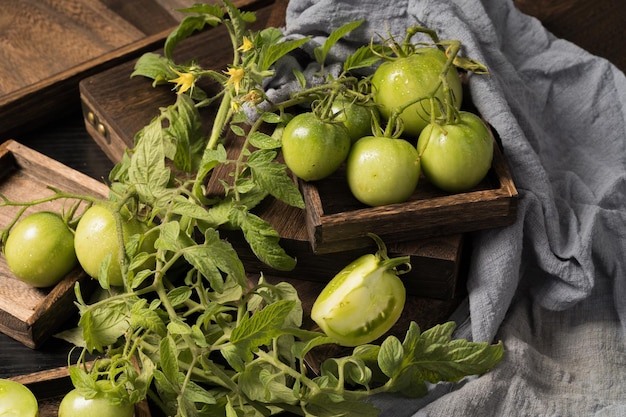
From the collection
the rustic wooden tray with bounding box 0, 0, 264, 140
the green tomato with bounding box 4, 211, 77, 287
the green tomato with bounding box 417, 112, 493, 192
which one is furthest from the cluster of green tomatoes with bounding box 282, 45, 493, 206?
the rustic wooden tray with bounding box 0, 0, 264, 140

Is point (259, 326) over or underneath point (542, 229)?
over

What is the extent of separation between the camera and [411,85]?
2.68 feet

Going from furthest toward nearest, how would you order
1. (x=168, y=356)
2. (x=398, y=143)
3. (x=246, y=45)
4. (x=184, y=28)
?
(x=184, y=28) < (x=246, y=45) < (x=398, y=143) < (x=168, y=356)

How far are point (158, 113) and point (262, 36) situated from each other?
143 millimetres

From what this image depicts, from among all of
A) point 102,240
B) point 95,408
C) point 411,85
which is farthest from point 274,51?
point 95,408

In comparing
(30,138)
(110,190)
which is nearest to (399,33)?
(110,190)

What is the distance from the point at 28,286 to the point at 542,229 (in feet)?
1.61

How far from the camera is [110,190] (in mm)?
852

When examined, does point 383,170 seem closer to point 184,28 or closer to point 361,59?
point 361,59

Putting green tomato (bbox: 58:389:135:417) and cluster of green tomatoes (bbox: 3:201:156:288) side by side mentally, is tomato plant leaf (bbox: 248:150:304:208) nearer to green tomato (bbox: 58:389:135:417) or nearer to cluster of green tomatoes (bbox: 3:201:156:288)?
cluster of green tomatoes (bbox: 3:201:156:288)

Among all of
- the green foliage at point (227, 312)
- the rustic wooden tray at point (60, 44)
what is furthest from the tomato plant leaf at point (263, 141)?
the rustic wooden tray at point (60, 44)

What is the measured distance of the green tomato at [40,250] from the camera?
833 millimetres

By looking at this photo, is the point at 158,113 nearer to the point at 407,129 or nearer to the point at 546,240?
the point at 407,129

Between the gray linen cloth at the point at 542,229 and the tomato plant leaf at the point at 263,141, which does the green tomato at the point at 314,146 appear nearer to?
the tomato plant leaf at the point at 263,141
